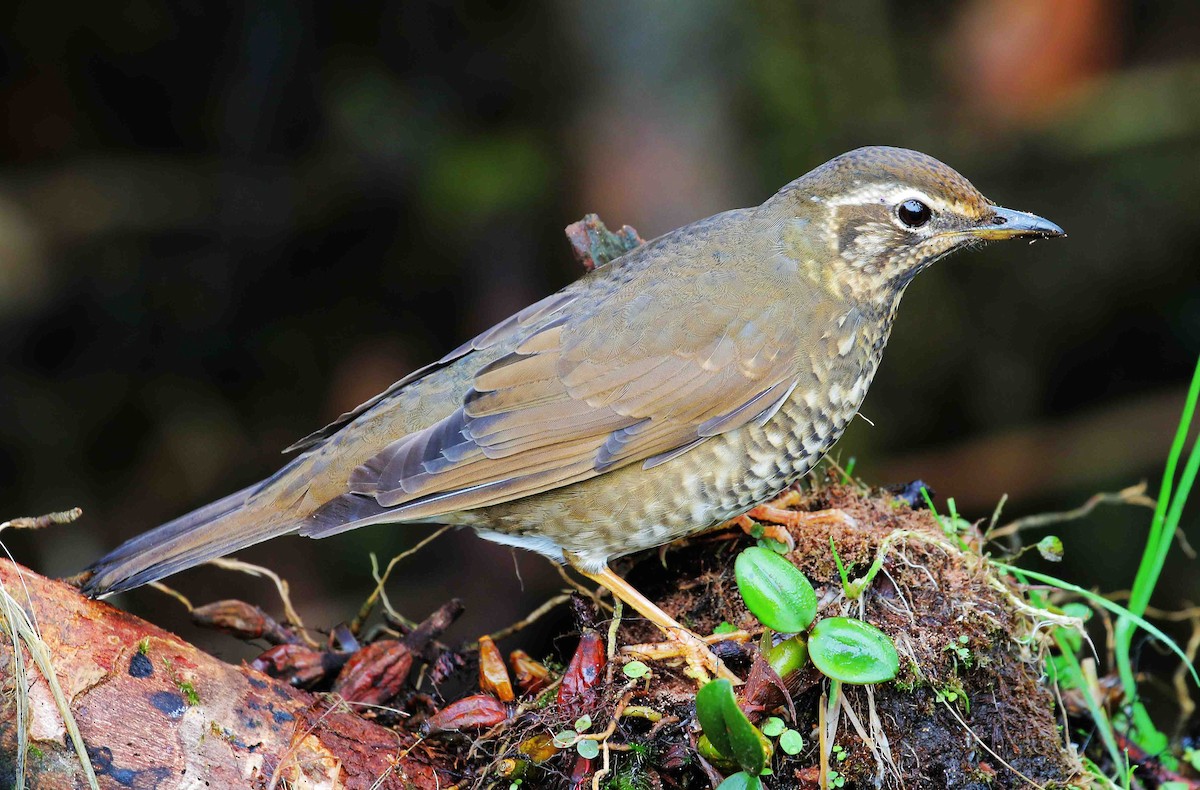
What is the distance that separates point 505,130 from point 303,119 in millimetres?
1099

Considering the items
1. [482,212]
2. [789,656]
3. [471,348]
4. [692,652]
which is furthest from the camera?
[482,212]

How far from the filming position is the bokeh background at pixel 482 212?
571 cm


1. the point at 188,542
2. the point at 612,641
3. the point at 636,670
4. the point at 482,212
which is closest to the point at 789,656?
the point at 636,670

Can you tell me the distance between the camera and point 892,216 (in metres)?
3.39

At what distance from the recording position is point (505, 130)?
5.92 metres

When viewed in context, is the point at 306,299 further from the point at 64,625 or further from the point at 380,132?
the point at 64,625

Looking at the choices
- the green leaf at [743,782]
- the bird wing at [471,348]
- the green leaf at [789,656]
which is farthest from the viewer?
the bird wing at [471,348]

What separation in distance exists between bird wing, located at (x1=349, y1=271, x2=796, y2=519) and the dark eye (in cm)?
48

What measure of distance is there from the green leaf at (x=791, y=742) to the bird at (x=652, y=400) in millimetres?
638

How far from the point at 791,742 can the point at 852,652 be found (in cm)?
29

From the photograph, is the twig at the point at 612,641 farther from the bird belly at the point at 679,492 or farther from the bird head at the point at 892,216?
the bird head at the point at 892,216

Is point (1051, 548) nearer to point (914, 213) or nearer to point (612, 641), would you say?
point (914, 213)

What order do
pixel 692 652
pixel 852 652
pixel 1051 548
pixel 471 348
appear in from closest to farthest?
1. pixel 852 652
2. pixel 692 652
3. pixel 1051 548
4. pixel 471 348

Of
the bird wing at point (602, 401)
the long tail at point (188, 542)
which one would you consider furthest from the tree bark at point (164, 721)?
the bird wing at point (602, 401)
